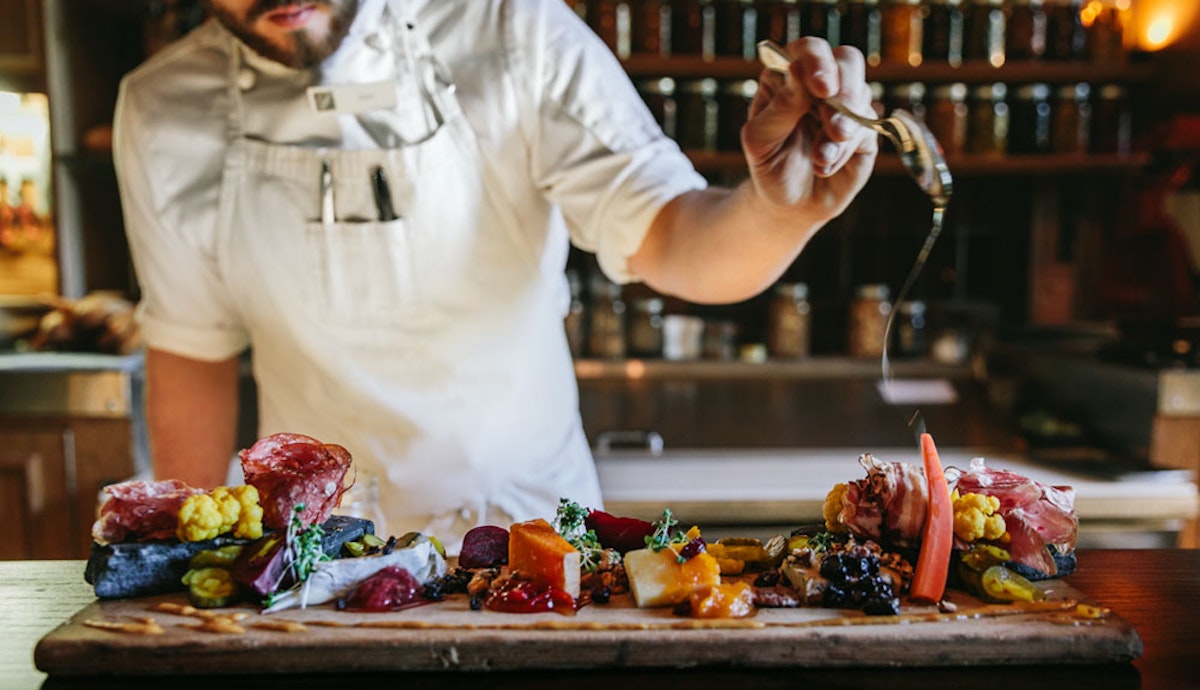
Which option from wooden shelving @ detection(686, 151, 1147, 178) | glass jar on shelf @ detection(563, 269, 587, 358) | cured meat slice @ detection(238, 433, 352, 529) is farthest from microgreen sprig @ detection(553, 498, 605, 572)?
wooden shelving @ detection(686, 151, 1147, 178)

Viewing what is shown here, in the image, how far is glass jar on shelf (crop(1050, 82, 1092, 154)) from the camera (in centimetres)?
325

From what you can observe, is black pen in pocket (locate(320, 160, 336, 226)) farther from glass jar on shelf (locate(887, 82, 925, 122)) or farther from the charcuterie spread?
glass jar on shelf (locate(887, 82, 925, 122))

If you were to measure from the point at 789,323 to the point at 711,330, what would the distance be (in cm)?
28

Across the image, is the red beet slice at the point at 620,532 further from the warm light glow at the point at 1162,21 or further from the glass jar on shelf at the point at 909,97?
the warm light glow at the point at 1162,21

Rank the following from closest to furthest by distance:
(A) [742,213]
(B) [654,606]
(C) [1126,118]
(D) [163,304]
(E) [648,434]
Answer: (B) [654,606] < (A) [742,213] < (D) [163,304] < (E) [648,434] < (C) [1126,118]

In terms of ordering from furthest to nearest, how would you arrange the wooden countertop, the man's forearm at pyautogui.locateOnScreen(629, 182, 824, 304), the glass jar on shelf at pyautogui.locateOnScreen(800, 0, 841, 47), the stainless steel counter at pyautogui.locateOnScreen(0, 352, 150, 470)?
the glass jar on shelf at pyautogui.locateOnScreen(800, 0, 841, 47) < the stainless steel counter at pyautogui.locateOnScreen(0, 352, 150, 470) < the man's forearm at pyautogui.locateOnScreen(629, 182, 824, 304) < the wooden countertop

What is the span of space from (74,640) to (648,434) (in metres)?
2.11

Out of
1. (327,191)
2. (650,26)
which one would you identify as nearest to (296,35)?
(327,191)

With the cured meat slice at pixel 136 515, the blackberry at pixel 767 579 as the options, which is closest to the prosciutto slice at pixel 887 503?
the blackberry at pixel 767 579

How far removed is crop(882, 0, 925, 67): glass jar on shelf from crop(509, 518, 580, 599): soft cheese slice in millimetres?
2601

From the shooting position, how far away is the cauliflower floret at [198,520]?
111cm

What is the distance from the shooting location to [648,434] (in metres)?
2.98

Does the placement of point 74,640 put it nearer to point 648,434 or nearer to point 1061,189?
point 648,434

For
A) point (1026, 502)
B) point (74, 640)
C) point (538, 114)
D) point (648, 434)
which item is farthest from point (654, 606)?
point (648, 434)
